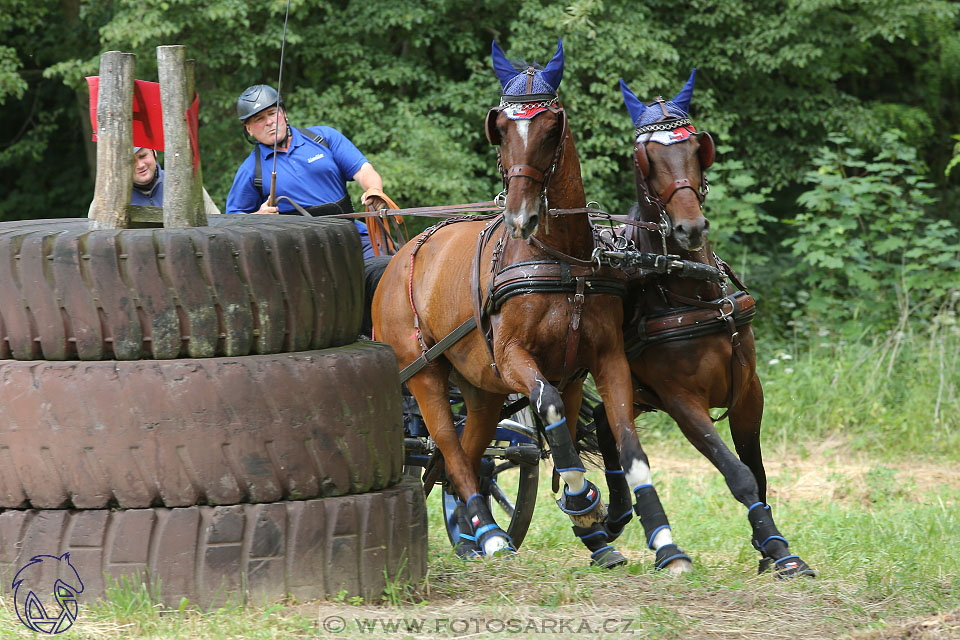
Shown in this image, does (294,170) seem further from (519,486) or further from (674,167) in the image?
(674,167)

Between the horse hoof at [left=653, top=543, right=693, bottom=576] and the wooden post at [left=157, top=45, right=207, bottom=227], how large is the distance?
2278mm

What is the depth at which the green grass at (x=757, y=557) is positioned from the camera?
3.51 m

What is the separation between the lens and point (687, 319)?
181 inches

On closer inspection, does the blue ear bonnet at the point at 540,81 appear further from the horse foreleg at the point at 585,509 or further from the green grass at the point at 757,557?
the green grass at the point at 757,557

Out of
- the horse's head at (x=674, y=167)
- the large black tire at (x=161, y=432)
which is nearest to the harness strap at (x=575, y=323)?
the horse's head at (x=674, y=167)

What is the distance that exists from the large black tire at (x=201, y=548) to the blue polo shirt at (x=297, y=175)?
2811mm

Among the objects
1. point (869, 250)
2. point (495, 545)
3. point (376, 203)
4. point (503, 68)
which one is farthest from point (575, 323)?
point (869, 250)

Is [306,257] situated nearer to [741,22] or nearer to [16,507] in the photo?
[16,507]

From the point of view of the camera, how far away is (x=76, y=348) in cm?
366

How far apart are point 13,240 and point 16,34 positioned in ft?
33.6

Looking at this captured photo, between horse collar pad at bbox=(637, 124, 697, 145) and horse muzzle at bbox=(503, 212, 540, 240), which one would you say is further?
horse collar pad at bbox=(637, 124, 697, 145)

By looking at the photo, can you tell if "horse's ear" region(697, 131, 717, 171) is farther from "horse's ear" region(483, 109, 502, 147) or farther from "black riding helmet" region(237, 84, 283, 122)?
"black riding helmet" region(237, 84, 283, 122)

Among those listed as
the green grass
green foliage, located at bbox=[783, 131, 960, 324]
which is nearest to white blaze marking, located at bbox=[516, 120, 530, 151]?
the green grass

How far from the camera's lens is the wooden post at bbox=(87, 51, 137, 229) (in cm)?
397
